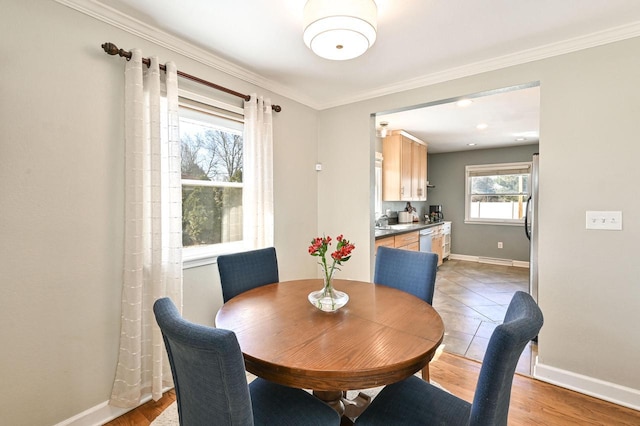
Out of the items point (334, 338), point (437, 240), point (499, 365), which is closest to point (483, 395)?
point (499, 365)

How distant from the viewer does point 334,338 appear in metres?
1.24

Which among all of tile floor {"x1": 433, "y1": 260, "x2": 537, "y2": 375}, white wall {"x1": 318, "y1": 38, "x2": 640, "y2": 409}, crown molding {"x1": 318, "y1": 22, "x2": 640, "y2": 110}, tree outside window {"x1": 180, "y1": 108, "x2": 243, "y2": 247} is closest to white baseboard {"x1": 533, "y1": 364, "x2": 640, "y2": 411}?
white wall {"x1": 318, "y1": 38, "x2": 640, "y2": 409}

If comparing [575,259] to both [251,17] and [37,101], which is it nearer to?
[251,17]

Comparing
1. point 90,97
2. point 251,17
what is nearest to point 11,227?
point 90,97

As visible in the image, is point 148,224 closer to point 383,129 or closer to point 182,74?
point 182,74

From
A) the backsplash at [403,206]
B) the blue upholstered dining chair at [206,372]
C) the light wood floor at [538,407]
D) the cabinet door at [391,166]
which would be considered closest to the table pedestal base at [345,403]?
the light wood floor at [538,407]

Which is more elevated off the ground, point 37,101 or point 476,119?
point 476,119

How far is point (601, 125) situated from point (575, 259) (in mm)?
929

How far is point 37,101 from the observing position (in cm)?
153

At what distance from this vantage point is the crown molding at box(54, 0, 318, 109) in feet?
5.49

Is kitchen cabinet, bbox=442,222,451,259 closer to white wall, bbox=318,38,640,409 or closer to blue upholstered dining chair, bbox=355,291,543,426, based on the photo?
white wall, bbox=318,38,640,409

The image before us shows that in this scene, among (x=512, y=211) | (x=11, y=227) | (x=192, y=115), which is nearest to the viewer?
(x=11, y=227)

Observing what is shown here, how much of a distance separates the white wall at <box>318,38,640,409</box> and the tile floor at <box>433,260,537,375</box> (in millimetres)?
448

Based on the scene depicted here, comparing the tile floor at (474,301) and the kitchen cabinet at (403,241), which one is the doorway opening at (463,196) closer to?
the tile floor at (474,301)
